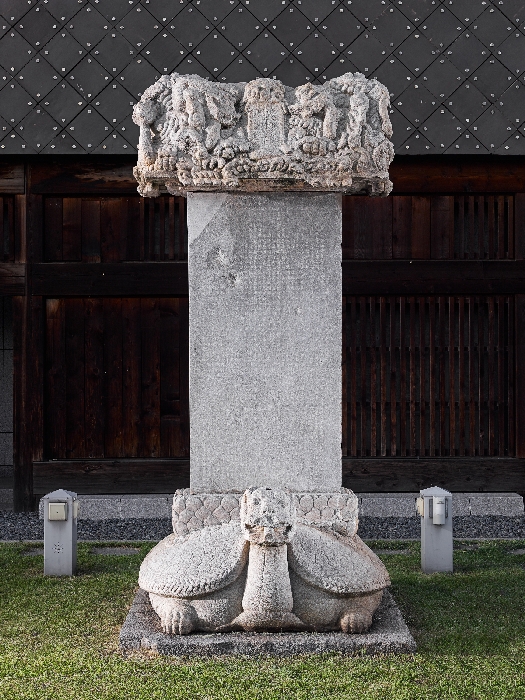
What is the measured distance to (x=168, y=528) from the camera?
A: 792 cm

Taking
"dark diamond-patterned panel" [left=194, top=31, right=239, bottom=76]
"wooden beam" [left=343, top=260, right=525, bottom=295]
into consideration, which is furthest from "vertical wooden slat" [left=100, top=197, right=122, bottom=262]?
"wooden beam" [left=343, top=260, right=525, bottom=295]

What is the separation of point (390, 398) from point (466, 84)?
11.2ft

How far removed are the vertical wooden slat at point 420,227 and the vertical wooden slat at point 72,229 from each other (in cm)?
360

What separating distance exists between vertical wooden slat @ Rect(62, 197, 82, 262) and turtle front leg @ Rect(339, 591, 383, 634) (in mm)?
5443

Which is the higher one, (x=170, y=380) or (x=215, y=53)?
(x=215, y=53)

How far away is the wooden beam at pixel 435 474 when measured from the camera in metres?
8.45

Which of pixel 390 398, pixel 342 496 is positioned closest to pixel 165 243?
pixel 390 398

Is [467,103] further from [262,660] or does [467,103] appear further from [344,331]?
[262,660]

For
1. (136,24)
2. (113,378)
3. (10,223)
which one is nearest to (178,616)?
(113,378)

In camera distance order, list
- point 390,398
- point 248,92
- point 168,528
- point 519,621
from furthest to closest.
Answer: point 390,398 < point 168,528 < point 519,621 < point 248,92

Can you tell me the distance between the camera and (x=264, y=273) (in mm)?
4656

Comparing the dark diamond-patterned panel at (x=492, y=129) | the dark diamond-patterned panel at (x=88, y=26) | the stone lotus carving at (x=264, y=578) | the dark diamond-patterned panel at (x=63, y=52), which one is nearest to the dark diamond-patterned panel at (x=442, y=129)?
the dark diamond-patterned panel at (x=492, y=129)

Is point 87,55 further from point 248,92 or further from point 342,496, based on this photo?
point 342,496

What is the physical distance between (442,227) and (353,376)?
187cm
